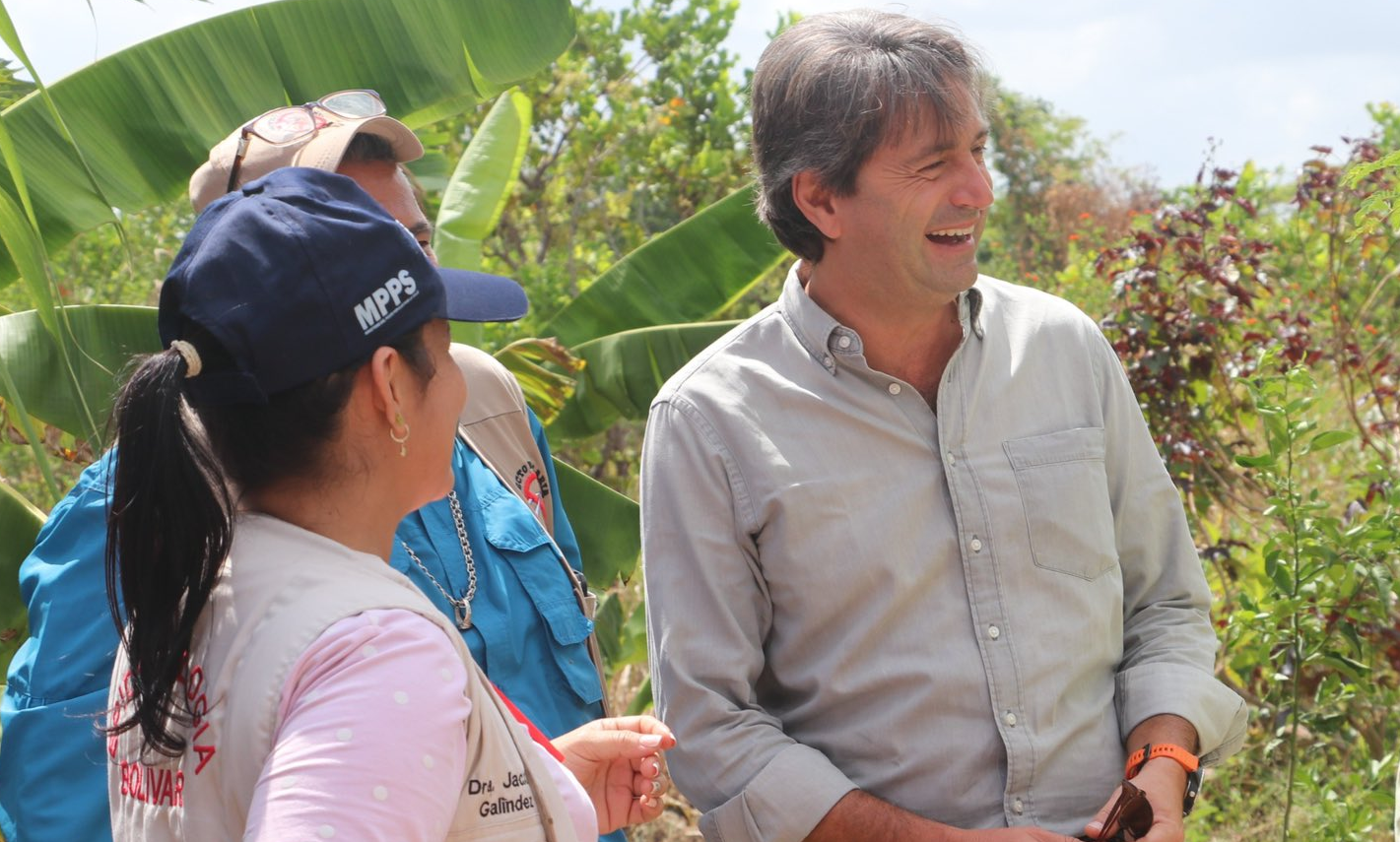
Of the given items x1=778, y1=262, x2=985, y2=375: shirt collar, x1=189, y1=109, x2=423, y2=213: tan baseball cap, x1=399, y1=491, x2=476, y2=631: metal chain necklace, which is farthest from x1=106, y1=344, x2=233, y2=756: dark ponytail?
x1=778, y1=262, x2=985, y2=375: shirt collar

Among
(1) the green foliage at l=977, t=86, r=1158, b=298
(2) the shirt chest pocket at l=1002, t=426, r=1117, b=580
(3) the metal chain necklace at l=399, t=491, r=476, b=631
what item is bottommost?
(1) the green foliage at l=977, t=86, r=1158, b=298

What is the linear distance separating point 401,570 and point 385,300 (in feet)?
2.81

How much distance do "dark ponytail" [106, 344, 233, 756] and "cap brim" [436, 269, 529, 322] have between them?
0.42 meters

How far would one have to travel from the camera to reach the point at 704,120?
760cm

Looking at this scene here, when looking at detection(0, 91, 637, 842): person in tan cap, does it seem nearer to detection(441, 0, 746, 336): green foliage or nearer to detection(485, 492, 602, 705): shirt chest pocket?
detection(485, 492, 602, 705): shirt chest pocket

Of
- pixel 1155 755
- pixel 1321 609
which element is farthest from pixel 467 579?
pixel 1321 609

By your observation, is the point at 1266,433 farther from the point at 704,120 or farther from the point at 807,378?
the point at 704,120

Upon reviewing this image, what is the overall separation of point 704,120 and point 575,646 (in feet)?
18.7

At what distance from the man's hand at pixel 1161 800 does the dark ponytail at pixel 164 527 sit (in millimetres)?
1478

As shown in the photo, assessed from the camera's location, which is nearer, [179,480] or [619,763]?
[179,480]

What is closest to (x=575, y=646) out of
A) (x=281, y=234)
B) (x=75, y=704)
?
(x=75, y=704)

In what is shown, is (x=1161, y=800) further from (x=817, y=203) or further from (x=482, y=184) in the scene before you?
(x=482, y=184)

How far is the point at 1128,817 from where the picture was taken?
214 centimetres

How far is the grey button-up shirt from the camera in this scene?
7.23ft
